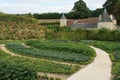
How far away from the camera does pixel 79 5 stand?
86188 millimetres

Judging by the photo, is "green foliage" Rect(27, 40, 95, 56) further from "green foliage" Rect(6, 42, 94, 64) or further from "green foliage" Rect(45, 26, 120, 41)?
"green foliage" Rect(45, 26, 120, 41)

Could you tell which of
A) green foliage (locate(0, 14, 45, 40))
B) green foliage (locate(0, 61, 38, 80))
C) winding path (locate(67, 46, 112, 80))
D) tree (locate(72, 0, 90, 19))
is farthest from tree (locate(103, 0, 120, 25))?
green foliage (locate(0, 61, 38, 80))

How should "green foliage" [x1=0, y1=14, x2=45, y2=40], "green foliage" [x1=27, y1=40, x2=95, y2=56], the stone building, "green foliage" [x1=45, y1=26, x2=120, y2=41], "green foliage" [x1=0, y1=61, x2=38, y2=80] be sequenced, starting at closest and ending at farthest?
"green foliage" [x1=0, y1=61, x2=38, y2=80], "green foliage" [x1=27, y1=40, x2=95, y2=56], "green foliage" [x1=0, y1=14, x2=45, y2=40], "green foliage" [x1=45, y1=26, x2=120, y2=41], the stone building

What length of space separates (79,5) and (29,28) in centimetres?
5100

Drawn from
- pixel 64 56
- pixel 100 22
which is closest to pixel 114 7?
pixel 100 22

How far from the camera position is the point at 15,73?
11.4 meters

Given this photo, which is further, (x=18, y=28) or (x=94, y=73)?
(x=18, y=28)

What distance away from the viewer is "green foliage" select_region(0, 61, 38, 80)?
11.3m

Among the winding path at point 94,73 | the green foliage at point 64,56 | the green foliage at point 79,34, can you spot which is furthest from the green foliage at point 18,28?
the winding path at point 94,73

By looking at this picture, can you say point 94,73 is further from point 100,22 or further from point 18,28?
point 100,22

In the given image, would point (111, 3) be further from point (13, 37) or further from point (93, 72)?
point (93, 72)

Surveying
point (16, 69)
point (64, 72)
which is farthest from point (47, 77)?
point (16, 69)

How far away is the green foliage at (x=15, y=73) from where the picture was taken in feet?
37.0

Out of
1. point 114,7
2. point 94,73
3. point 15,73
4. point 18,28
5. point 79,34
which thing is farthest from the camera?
point 114,7
